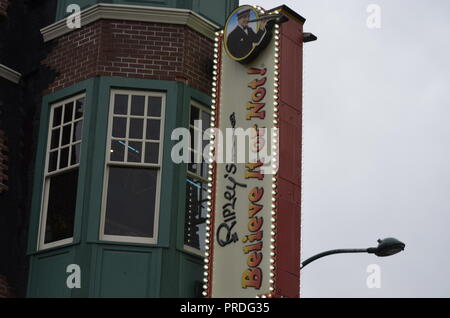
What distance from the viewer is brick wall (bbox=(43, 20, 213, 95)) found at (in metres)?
15.9

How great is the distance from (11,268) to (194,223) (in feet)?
10.1

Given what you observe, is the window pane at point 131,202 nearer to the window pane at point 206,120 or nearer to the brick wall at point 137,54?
the window pane at point 206,120

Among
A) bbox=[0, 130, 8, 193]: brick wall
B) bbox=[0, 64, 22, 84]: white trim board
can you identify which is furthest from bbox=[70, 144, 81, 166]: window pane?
bbox=[0, 64, 22, 84]: white trim board

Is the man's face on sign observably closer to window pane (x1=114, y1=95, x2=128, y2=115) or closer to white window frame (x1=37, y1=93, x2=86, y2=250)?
window pane (x1=114, y1=95, x2=128, y2=115)

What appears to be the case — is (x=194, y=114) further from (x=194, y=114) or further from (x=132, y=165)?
(x=132, y=165)

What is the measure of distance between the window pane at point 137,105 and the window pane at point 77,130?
34.7 inches

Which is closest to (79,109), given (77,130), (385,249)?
(77,130)

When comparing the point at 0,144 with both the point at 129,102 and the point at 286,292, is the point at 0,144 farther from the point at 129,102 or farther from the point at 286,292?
the point at 286,292

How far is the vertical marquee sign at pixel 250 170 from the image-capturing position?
14.0 metres

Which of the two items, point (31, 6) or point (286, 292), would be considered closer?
point (286, 292)

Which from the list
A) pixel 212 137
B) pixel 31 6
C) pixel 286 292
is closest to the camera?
pixel 286 292

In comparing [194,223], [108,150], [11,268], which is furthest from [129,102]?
[11,268]

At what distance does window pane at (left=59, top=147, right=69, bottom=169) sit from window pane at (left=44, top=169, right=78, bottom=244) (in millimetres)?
167

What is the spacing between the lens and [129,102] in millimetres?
15742
